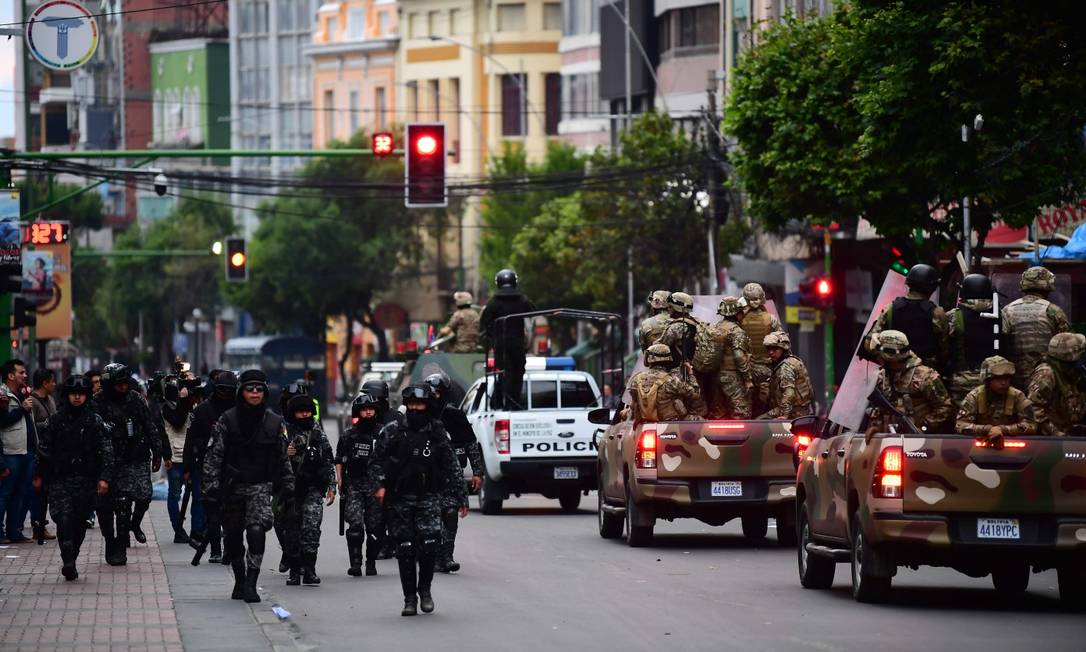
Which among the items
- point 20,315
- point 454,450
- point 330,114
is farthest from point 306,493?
point 330,114

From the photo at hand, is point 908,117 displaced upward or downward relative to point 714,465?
upward

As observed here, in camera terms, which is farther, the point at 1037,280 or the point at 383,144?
the point at 383,144

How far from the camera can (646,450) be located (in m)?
22.5

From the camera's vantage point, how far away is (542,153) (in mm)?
93812

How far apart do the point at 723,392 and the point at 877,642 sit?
8.62 metres

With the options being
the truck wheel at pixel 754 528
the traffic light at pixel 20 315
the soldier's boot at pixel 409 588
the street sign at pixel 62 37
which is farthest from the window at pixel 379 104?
the soldier's boot at pixel 409 588

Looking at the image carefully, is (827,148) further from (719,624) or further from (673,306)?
(719,624)

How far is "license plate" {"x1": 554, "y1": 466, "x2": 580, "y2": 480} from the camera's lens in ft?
98.0

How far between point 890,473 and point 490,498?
1496 centimetres

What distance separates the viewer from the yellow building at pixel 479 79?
94.5 meters

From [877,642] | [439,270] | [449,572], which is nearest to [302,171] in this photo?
[439,270]

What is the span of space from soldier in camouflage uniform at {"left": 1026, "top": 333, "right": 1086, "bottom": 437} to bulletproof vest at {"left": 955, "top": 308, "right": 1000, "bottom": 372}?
3.52ft

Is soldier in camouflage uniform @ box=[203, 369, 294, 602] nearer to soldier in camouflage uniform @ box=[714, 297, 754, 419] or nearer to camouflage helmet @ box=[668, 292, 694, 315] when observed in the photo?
soldier in camouflage uniform @ box=[714, 297, 754, 419]

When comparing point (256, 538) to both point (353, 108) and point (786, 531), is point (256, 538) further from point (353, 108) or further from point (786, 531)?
point (353, 108)
